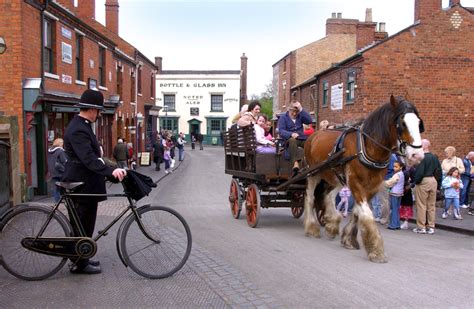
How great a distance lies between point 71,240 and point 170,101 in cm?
5897

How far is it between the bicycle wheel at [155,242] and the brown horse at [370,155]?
2.63 metres

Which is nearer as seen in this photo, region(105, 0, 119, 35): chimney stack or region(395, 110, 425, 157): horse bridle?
region(395, 110, 425, 157): horse bridle

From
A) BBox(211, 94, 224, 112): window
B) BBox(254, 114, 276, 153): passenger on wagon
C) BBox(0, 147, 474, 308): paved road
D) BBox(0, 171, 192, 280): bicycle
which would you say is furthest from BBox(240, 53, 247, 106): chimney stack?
BBox(0, 171, 192, 280): bicycle

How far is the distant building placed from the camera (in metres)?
62.8

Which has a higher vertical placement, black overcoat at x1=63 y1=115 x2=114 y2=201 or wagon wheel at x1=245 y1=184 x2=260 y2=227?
black overcoat at x1=63 y1=115 x2=114 y2=201

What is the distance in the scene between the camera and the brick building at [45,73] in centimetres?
1370

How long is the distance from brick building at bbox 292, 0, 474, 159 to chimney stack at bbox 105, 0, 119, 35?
17140 mm

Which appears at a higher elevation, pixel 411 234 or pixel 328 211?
pixel 328 211

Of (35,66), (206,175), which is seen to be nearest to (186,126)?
(206,175)

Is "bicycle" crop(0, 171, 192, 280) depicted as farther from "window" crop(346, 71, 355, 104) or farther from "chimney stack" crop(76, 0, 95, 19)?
Answer: "chimney stack" crop(76, 0, 95, 19)

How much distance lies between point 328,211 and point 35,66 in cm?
1071

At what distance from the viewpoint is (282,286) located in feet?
17.7

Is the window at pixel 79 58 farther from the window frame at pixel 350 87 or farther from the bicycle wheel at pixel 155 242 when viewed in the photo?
the bicycle wheel at pixel 155 242

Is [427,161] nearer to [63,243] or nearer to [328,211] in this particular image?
[328,211]
